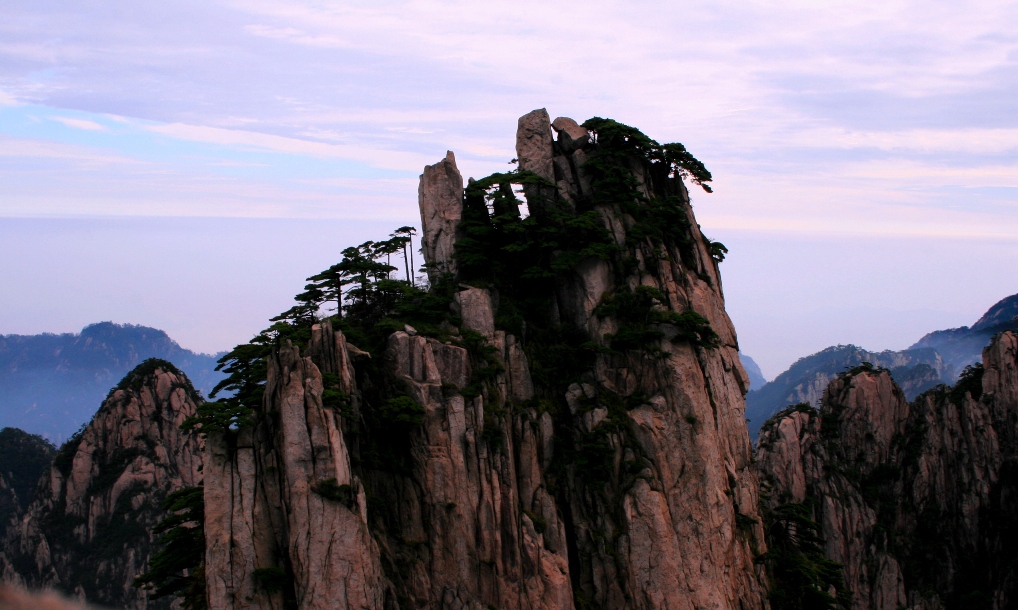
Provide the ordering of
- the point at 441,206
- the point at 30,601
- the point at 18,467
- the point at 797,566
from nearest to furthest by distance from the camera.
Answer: the point at 30,601 → the point at 441,206 → the point at 797,566 → the point at 18,467

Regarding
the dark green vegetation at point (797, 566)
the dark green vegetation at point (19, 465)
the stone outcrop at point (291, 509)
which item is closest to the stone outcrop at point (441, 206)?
the stone outcrop at point (291, 509)

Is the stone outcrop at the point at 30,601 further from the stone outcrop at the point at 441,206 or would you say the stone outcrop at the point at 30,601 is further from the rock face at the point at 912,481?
the rock face at the point at 912,481

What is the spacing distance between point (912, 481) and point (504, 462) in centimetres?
5681

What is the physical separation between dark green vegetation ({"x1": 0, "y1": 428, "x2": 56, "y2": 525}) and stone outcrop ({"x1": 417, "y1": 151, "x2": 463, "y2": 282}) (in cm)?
10559

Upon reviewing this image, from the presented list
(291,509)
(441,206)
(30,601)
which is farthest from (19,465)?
(30,601)

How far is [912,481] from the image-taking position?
83.7 m

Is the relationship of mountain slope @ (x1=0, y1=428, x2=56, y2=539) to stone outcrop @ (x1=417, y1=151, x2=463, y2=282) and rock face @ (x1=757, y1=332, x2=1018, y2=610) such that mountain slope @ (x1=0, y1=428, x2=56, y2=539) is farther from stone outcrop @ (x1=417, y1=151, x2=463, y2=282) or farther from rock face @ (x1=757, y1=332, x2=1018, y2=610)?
rock face @ (x1=757, y1=332, x2=1018, y2=610)

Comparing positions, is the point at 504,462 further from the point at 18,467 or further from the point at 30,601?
the point at 18,467

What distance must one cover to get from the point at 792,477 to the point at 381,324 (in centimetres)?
4868

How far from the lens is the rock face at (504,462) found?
35.7 meters

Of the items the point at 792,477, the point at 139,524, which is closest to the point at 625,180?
the point at 792,477

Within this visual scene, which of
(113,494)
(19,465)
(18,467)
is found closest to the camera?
(113,494)

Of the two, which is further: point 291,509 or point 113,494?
point 113,494

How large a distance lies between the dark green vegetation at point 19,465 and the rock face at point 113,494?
36886 mm
